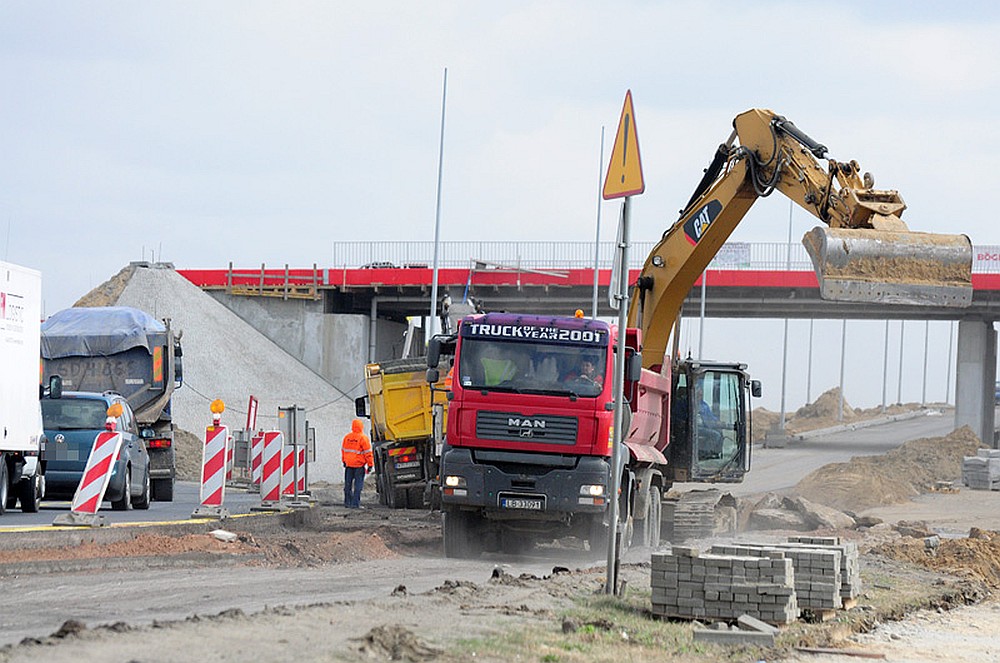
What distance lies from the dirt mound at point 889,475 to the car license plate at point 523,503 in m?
17.8

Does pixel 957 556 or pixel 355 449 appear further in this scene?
pixel 355 449

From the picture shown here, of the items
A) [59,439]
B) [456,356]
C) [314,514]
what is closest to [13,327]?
[59,439]

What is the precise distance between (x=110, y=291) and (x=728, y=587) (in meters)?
58.8

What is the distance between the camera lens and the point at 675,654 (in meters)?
10.6

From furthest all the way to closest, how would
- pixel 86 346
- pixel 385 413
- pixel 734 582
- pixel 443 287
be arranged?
1. pixel 443 287
2. pixel 86 346
3. pixel 385 413
4. pixel 734 582

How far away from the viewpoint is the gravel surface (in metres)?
60.6

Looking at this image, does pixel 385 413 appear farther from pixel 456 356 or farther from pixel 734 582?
pixel 734 582

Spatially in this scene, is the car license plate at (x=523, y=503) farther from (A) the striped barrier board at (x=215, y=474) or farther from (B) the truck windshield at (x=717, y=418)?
(B) the truck windshield at (x=717, y=418)

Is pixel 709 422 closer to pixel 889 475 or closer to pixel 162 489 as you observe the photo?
pixel 162 489

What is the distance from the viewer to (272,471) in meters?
23.0

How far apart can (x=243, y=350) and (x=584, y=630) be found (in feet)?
181

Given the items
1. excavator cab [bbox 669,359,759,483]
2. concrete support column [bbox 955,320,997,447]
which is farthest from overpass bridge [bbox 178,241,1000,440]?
excavator cab [bbox 669,359,759,483]

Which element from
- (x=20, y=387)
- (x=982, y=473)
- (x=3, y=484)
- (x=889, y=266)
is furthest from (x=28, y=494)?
(x=982, y=473)

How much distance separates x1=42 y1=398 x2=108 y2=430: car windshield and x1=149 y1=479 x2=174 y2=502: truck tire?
165 inches
